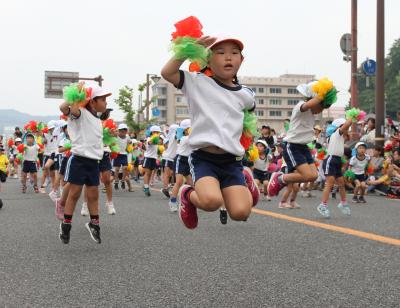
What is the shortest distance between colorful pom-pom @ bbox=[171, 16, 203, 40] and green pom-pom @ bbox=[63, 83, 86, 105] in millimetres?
2125

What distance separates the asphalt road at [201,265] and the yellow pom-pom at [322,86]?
168 cm

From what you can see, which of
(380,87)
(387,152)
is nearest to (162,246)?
(387,152)

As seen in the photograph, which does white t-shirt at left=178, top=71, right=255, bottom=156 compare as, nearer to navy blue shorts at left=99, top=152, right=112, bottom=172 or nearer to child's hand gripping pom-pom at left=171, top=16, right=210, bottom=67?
child's hand gripping pom-pom at left=171, top=16, right=210, bottom=67

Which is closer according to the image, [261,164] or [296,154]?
[296,154]

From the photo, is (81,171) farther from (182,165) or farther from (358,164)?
(358,164)

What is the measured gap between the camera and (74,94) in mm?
5914

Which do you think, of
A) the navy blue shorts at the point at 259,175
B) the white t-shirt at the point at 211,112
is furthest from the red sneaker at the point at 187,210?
the navy blue shorts at the point at 259,175

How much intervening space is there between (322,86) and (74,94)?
2682mm

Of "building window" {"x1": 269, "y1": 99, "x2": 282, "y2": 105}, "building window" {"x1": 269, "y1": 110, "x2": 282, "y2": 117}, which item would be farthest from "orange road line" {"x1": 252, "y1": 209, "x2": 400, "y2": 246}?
"building window" {"x1": 269, "y1": 110, "x2": 282, "y2": 117}

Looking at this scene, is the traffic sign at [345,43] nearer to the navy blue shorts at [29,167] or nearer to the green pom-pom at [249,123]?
the navy blue shorts at [29,167]

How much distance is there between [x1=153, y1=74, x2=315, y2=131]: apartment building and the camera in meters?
105

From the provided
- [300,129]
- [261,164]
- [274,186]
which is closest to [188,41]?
[300,129]

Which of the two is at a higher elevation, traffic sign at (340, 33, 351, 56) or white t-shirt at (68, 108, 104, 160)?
traffic sign at (340, 33, 351, 56)

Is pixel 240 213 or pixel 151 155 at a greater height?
pixel 151 155
